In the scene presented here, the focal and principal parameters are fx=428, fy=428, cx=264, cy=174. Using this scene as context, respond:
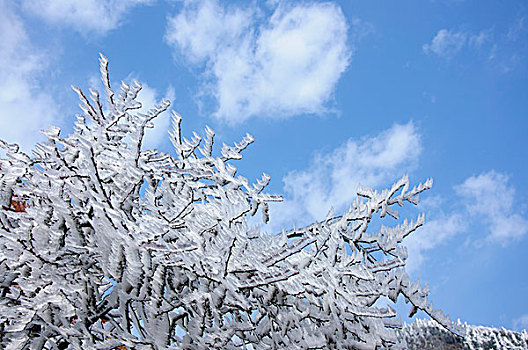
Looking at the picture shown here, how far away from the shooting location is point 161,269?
7.82 feet

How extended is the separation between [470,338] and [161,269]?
1715 cm

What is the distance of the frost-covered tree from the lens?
7.20 feet

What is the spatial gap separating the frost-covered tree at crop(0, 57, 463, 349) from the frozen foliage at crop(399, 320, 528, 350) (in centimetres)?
1442

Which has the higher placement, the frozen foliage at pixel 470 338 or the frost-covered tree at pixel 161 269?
the frozen foliage at pixel 470 338

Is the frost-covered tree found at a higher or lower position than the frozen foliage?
lower

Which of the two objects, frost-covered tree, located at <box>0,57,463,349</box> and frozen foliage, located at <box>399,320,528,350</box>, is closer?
frost-covered tree, located at <box>0,57,463,349</box>

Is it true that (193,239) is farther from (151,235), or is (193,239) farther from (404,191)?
(404,191)

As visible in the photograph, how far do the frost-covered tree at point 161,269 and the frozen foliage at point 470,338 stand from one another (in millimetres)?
14425

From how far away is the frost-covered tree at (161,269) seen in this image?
219cm

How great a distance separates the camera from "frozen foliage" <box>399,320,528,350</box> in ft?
51.5

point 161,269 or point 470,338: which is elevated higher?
point 470,338

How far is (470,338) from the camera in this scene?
16219mm

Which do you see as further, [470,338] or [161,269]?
[470,338]

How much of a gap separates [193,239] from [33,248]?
3.04ft
